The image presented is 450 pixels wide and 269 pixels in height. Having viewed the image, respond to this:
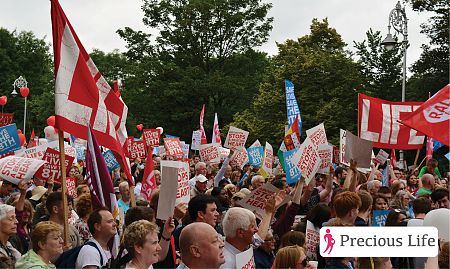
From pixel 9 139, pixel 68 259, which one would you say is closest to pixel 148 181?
pixel 68 259

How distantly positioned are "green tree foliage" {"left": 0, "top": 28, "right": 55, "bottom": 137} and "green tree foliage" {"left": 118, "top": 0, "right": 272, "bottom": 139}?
1427 centimetres

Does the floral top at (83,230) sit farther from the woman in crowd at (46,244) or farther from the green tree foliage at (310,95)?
the green tree foliage at (310,95)

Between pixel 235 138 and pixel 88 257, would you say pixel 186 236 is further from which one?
pixel 235 138

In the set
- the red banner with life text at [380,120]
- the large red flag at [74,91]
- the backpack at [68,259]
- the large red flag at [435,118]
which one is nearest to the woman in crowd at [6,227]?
the backpack at [68,259]

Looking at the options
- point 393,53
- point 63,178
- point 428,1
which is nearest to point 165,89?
point 393,53

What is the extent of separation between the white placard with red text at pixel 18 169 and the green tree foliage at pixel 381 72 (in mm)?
40673

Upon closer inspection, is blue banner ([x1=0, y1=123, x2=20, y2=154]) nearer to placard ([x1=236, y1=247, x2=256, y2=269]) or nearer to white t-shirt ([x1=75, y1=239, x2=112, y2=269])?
white t-shirt ([x1=75, y1=239, x2=112, y2=269])

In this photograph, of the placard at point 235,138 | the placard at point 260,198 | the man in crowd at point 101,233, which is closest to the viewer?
the man in crowd at point 101,233

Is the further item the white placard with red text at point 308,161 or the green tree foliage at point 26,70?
the green tree foliage at point 26,70

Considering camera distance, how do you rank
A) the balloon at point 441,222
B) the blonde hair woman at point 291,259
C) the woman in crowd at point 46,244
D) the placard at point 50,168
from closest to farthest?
the blonde hair woman at point 291,259, the woman in crowd at point 46,244, the balloon at point 441,222, the placard at point 50,168

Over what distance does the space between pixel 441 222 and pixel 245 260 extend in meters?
2.06

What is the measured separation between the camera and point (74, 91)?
8.28 meters

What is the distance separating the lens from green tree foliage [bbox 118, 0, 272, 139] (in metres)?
52.9

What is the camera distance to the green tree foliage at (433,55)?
4041 centimetres
